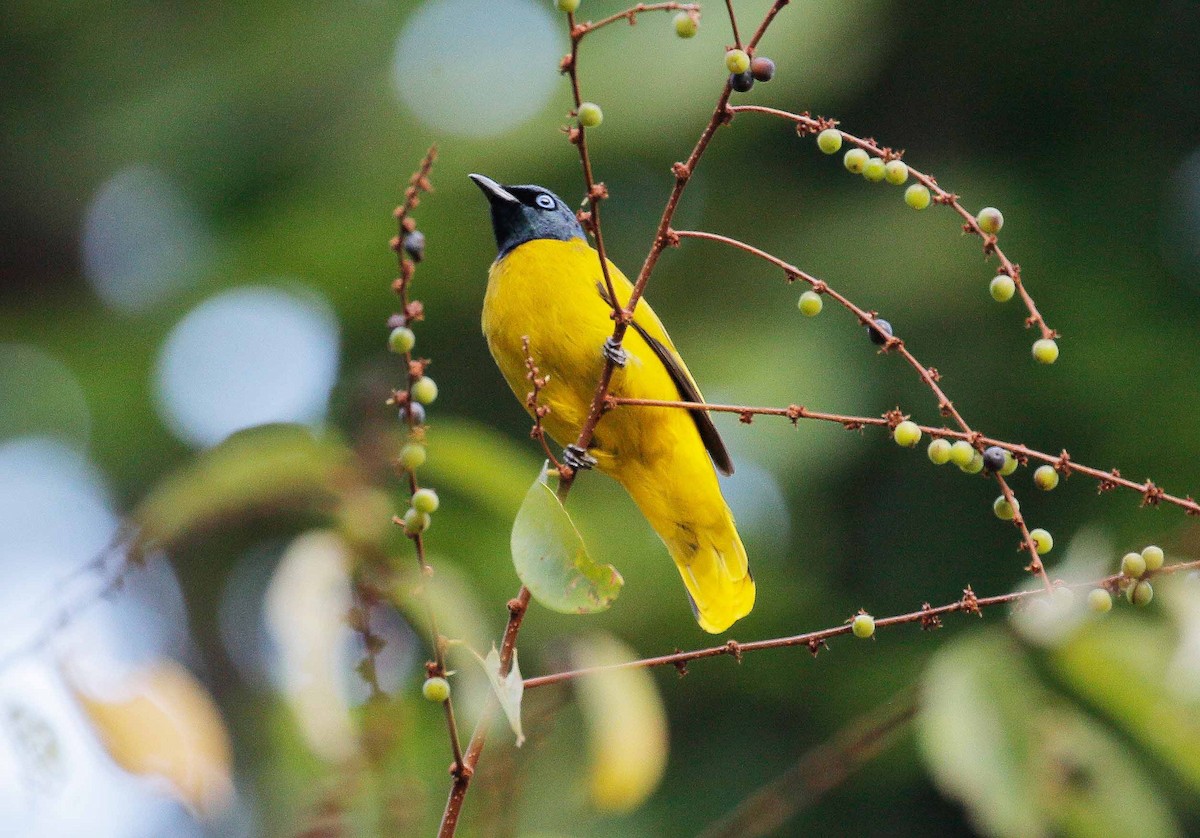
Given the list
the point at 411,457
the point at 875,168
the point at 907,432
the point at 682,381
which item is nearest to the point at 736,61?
the point at 875,168

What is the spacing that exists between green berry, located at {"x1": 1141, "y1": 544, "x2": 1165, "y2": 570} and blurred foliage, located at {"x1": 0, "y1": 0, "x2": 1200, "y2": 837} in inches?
127

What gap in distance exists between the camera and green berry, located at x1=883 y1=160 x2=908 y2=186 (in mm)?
1520

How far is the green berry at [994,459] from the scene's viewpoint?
1.60 m

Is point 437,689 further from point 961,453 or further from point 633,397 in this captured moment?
point 633,397

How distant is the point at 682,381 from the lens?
3197 mm

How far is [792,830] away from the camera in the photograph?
6727 millimetres

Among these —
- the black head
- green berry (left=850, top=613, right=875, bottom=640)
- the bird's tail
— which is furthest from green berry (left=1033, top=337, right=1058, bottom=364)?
the black head

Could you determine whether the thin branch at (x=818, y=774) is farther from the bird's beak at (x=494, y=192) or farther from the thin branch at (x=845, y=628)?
the bird's beak at (x=494, y=192)

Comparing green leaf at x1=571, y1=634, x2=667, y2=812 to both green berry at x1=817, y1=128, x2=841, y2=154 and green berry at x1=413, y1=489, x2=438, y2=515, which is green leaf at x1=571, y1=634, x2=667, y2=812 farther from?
green berry at x1=817, y1=128, x2=841, y2=154

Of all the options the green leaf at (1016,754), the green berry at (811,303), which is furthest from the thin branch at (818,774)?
the green berry at (811,303)

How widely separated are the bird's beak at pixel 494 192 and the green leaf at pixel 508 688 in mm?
2246

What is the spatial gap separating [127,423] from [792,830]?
Result: 4.03 metres

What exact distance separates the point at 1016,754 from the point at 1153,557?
0.63 meters

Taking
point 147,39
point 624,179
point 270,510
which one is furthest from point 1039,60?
point 270,510
